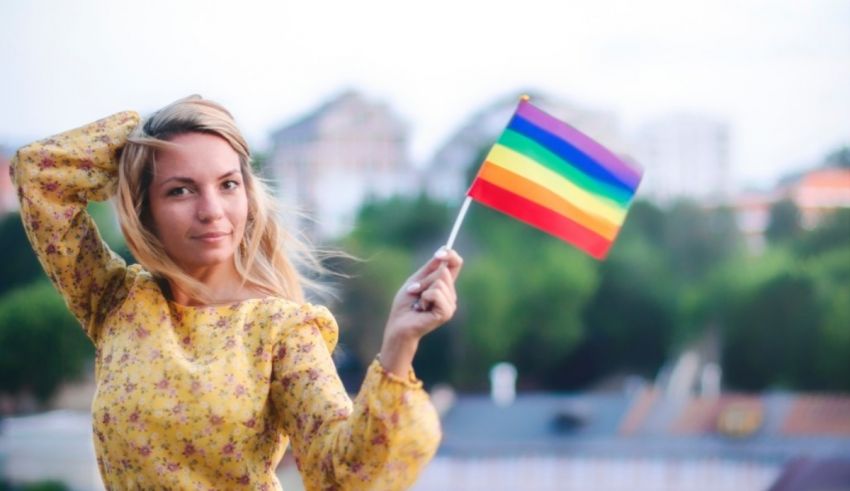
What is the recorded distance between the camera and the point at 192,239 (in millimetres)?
1748

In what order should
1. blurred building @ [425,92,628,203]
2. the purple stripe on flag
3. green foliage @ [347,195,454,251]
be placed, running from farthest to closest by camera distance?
blurred building @ [425,92,628,203]
green foliage @ [347,195,454,251]
the purple stripe on flag

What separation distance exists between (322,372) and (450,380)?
40009mm

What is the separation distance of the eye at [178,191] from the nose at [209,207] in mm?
21

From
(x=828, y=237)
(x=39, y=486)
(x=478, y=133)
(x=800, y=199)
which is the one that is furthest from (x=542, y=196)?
(x=478, y=133)

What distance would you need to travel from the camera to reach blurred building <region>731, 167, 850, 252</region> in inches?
1907

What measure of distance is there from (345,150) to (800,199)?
18.3m

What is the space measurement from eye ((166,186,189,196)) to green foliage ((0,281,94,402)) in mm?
33479

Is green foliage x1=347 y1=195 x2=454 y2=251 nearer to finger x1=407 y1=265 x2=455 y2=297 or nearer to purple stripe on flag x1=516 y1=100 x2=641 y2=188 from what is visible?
purple stripe on flag x1=516 y1=100 x2=641 y2=188

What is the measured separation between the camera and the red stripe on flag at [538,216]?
199cm

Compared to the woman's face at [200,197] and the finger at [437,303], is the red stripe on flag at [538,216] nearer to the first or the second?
the woman's face at [200,197]

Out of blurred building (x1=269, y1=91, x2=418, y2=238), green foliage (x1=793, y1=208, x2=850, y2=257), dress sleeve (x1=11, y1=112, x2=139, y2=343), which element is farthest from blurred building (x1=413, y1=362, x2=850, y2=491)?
dress sleeve (x1=11, y1=112, x2=139, y2=343)

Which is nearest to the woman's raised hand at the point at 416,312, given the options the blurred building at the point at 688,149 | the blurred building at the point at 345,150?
the blurred building at the point at 345,150

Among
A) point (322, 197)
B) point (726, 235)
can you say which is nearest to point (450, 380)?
point (726, 235)

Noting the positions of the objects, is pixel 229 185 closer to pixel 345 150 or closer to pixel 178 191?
pixel 178 191
